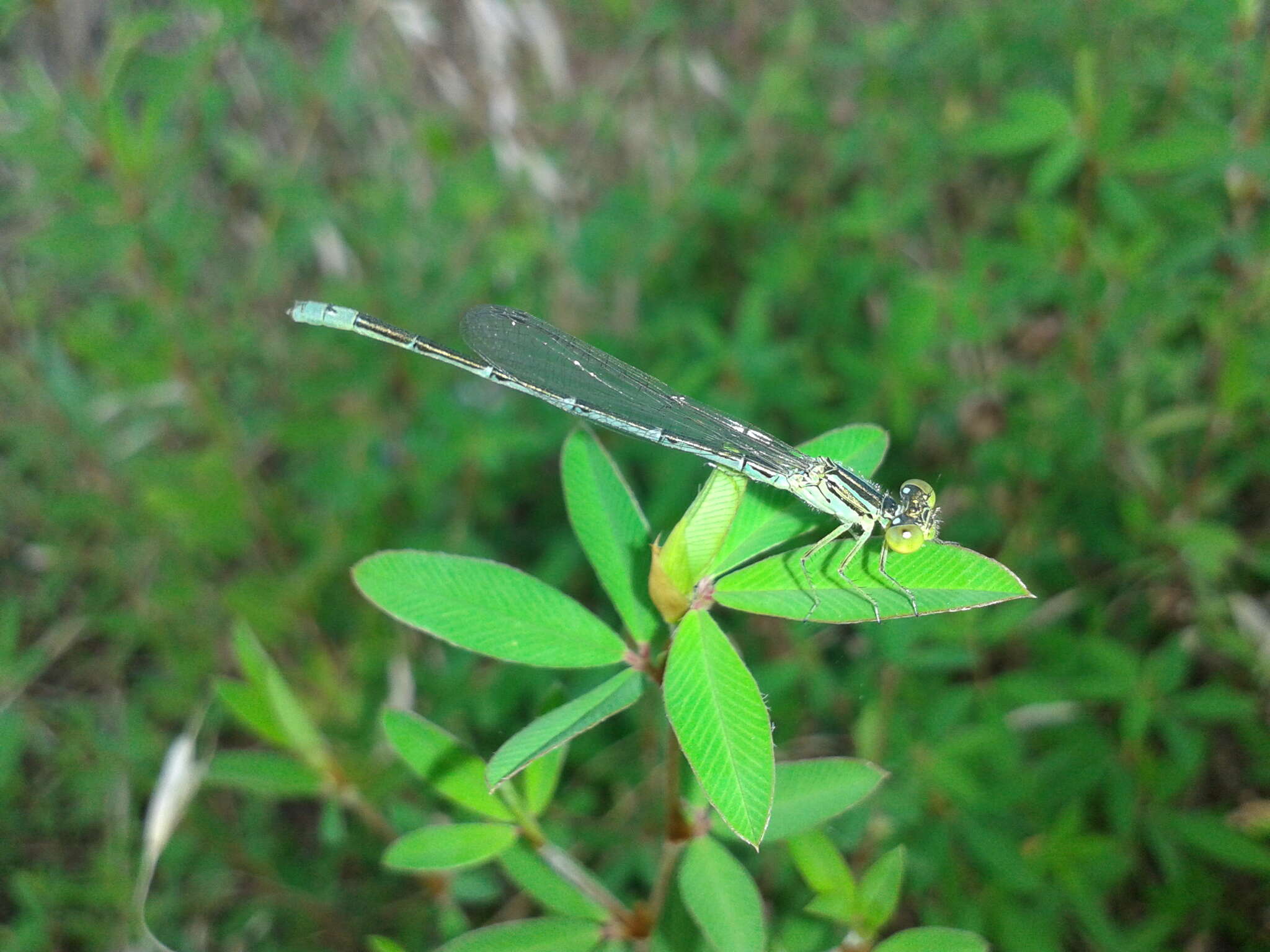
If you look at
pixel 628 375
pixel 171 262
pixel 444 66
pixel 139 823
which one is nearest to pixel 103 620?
pixel 139 823

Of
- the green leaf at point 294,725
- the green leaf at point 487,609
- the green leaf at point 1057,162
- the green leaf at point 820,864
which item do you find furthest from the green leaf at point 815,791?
the green leaf at point 1057,162

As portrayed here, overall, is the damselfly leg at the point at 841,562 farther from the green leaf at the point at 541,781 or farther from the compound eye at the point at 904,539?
the green leaf at the point at 541,781

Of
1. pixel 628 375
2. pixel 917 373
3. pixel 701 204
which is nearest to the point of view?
pixel 628 375

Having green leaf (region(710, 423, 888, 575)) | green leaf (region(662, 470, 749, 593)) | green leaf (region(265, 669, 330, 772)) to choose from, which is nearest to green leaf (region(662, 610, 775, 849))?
green leaf (region(662, 470, 749, 593))

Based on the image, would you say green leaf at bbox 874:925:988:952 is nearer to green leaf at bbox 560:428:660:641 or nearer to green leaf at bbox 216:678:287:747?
green leaf at bbox 560:428:660:641

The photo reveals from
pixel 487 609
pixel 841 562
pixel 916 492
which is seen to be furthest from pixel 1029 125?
pixel 487 609

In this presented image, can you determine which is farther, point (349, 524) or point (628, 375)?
point (349, 524)

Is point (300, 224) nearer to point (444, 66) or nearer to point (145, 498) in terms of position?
point (145, 498)
